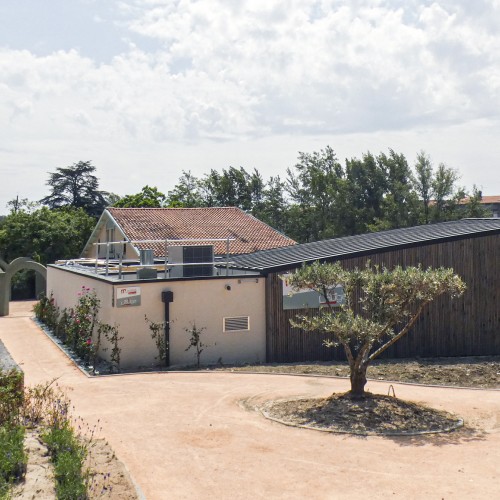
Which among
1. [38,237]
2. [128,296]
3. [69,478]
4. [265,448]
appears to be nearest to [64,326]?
[128,296]

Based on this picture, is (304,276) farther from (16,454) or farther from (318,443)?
(16,454)

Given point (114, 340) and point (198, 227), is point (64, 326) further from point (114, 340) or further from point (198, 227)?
point (198, 227)

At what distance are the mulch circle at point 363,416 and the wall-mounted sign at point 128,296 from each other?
6081 mm

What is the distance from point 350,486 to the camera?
9.05 m

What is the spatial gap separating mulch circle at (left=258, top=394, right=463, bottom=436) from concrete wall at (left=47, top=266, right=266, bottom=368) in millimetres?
5654

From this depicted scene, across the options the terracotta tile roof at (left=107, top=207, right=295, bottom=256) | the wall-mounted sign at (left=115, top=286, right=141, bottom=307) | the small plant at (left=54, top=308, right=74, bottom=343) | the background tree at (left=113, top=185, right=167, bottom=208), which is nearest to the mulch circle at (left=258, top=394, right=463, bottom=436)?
the wall-mounted sign at (left=115, top=286, right=141, bottom=307)

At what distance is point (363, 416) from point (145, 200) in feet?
154

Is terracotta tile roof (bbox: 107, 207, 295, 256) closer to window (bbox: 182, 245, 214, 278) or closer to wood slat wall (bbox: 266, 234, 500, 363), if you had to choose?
window (bbox: 182, 245, 214, 278)

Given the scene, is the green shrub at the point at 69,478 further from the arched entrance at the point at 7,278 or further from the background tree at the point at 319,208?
the background tree at the point at 319,208

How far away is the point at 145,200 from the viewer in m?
57.2

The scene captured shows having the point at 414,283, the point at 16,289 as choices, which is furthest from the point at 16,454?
the point at 16,289

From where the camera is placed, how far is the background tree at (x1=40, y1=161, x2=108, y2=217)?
67.2 m

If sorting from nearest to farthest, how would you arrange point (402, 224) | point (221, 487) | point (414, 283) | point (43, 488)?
1. point (43, 488)
2. point (221, 487)
3. point (414, 283)
4. point (402, 224)

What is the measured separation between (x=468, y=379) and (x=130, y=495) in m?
11.1
